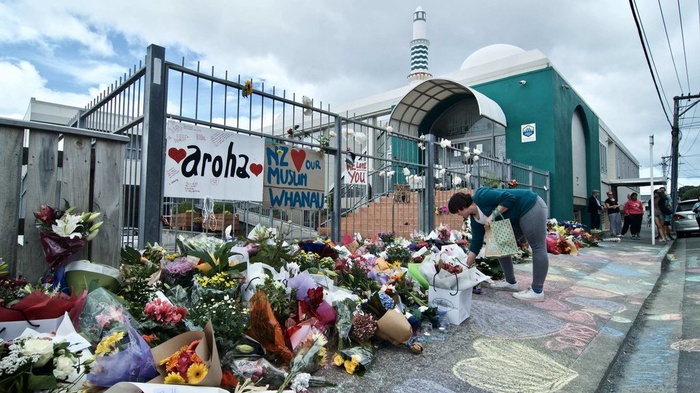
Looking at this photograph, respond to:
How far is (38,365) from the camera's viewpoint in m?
1.49

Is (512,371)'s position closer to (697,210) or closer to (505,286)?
(505,286)

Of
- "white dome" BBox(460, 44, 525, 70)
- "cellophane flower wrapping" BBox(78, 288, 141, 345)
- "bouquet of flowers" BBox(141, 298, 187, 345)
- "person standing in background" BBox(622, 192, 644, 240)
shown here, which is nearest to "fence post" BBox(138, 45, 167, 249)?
"cellophane flower wrapping" BBox(78, 288, 141, 345)

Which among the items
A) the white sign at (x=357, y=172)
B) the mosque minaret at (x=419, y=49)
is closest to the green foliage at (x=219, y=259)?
the white sign at (x=357, y=172)

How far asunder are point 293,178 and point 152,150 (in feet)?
5.80

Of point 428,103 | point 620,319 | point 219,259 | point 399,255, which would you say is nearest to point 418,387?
point 219,259

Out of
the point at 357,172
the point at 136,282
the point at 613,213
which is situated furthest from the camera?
the point at 613,213

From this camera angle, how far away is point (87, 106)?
5836 millimetres

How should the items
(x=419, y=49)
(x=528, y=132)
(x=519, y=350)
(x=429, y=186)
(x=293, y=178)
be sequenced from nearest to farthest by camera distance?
1. (x=519, y=350)
2. (x=293, y=178)
3. (x=429, y=186)
4. (x=528, y=132)
5. (x=419, y=49)

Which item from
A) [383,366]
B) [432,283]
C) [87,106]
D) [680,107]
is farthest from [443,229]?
[680,107]

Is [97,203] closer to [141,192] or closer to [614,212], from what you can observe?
[141,192]

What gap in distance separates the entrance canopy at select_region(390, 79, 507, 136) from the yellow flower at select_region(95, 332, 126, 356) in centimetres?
1303

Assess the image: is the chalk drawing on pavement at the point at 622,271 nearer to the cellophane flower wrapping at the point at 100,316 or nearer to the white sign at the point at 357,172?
the white sign at the point at 357,172

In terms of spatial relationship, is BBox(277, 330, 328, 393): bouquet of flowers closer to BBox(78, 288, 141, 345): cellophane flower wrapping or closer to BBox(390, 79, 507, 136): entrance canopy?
BBox(78, 288, 141, 345): cellophane flower wrapping

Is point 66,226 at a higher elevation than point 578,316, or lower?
higher
